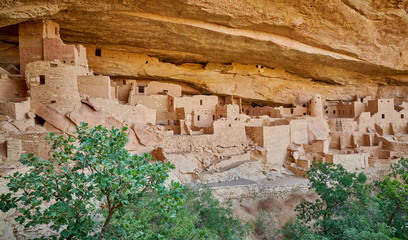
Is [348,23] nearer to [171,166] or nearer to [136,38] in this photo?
[136,38]

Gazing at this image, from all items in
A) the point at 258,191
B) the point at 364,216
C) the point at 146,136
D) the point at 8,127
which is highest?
the point at 8,127

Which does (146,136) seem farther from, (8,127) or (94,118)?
(8,127)

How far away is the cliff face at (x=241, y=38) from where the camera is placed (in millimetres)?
10688

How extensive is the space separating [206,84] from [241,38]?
21.1 feet

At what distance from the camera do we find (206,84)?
63.8 feet

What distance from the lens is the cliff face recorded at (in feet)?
35.1

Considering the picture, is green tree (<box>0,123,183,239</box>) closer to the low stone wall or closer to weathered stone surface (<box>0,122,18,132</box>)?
weathered stone surface (<box>0,122,18,132</box>)

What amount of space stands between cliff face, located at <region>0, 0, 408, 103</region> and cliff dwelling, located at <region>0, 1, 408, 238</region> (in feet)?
0.25

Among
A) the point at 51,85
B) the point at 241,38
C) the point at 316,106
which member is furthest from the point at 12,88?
the point at 316,106

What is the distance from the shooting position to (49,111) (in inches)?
360

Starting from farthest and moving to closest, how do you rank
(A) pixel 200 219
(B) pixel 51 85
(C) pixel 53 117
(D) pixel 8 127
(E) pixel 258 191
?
(E) pixel 258 191, (B) pixel 51 85, (C) pixel 53 117, (A) pixel 200 219, (D) pixel 8 127

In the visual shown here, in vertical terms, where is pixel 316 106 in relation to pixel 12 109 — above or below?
below

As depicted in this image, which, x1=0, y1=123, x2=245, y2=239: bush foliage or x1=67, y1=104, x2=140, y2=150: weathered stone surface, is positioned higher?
x1=67, y1=104, x2=140, y2=150: weathered stone surface

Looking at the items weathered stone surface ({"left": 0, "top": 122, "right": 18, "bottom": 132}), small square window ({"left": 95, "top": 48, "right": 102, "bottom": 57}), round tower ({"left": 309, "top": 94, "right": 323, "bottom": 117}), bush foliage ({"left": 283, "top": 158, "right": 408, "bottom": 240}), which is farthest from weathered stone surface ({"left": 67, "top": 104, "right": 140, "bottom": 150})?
round tower ({"left": 309, "top": 94, "right": 323, "bottom": 117})
